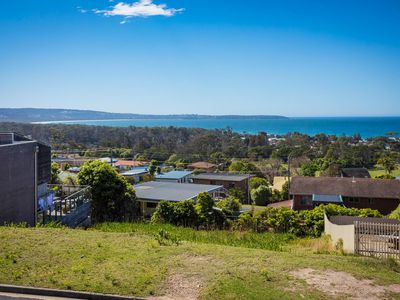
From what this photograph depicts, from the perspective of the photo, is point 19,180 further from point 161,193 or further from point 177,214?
point 161,193

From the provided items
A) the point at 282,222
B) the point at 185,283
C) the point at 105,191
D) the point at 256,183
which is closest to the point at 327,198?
the point at 256,183

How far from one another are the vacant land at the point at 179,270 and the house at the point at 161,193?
18923 mm

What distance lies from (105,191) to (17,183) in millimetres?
8887

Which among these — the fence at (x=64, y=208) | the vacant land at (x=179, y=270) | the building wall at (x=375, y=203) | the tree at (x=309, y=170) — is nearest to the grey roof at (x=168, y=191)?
the fence at (x=64, y=208)

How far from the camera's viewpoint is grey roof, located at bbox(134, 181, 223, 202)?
29453 millimetres

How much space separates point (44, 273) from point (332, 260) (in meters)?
5.74

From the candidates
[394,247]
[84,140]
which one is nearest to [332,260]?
[394,247]

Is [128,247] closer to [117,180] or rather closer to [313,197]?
[117,180]

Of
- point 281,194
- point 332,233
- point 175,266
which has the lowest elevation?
point 281,194

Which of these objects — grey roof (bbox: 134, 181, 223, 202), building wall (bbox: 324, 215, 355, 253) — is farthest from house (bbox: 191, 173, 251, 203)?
building wall (bbox: 324, 215, 355, 253)

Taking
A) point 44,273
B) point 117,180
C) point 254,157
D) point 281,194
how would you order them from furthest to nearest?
point 254,157 → point 281,194 → point 117,180 → point 44,273

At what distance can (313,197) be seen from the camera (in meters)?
31.9

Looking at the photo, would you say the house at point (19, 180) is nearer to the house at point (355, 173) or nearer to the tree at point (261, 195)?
the tree at point (261, 195)

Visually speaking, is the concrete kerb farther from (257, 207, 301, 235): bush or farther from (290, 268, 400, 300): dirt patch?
(257, 207, 301, 235): bush
